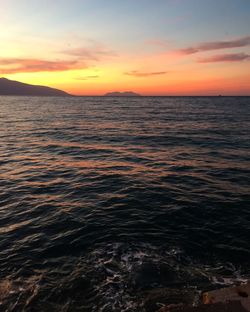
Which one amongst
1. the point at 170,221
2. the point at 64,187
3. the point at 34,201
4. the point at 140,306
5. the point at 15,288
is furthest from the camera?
the point at 64,187

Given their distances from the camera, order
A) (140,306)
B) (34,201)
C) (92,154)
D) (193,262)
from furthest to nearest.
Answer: (92,154), (34,201), (193,262), (140,306)

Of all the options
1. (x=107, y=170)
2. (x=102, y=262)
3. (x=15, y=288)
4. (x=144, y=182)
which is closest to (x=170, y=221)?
(x=102, y=262)

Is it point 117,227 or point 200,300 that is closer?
point 200,300

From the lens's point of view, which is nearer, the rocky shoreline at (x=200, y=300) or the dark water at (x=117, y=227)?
the rocky shoreline at (x=200, y=300)

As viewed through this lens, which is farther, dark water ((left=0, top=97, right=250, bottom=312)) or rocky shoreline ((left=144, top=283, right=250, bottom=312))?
dark water ((left=0, top=97, right=250, bottom=312))

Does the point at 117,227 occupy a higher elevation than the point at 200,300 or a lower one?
lower

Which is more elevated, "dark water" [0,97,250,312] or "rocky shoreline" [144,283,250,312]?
"rocky shoreline" [144,283,250,312]

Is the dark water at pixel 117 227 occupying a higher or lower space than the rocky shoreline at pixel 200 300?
lower

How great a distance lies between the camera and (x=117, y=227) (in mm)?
15438

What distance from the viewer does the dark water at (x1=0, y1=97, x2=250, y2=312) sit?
10.8 meters

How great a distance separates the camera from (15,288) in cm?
1078

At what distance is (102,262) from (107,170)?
13895 mm

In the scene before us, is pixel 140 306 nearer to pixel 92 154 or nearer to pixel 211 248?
pixel 211 248

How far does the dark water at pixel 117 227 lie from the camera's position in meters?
10.8
